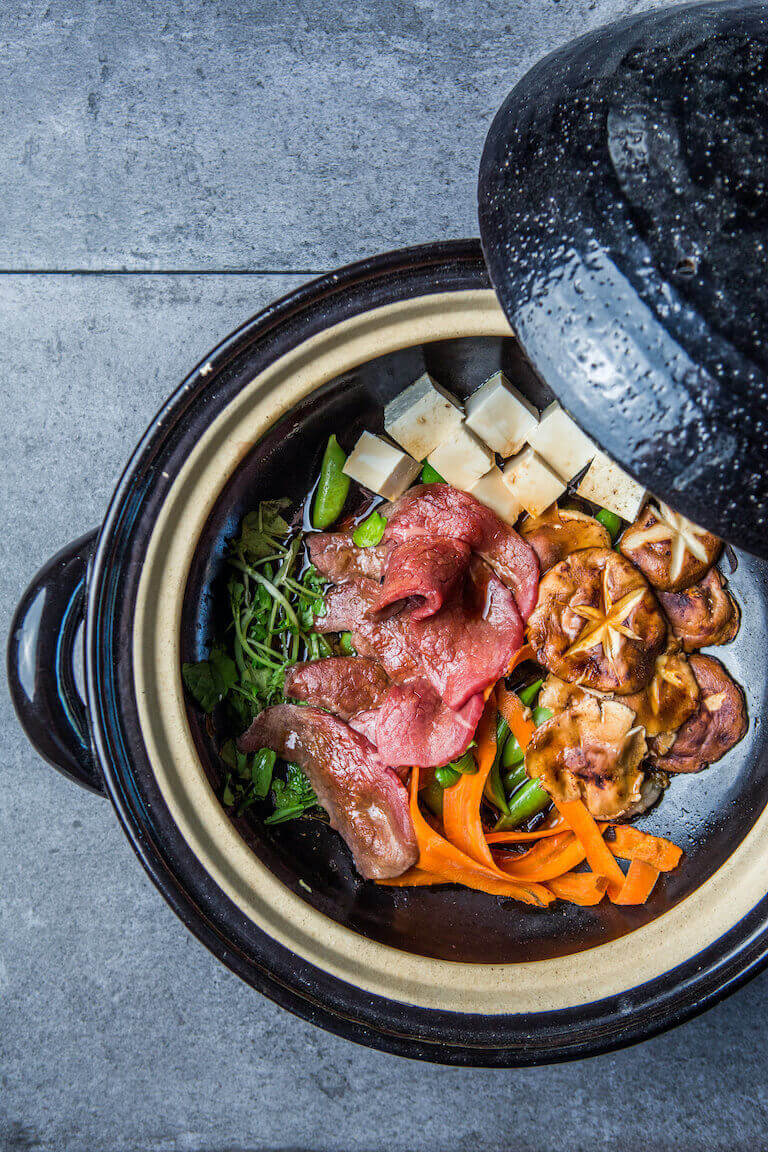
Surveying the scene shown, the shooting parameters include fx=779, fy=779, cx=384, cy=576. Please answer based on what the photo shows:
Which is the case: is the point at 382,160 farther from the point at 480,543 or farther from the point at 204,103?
the point at 480,543

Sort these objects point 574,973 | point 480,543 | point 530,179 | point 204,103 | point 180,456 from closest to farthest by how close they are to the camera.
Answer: point 530,179 < point 180,456 < point 574,973 < point 480,543 < point 204,103

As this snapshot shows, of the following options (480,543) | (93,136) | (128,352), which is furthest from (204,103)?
(480,543)

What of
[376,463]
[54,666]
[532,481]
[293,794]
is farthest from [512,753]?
[54,666]

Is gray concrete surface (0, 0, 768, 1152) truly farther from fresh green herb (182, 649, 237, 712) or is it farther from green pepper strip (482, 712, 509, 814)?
green pepper strip (482, 712, 509, 814)

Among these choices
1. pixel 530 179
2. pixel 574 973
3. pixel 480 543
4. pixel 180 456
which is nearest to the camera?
pixel 530 179

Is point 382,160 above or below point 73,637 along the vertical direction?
above

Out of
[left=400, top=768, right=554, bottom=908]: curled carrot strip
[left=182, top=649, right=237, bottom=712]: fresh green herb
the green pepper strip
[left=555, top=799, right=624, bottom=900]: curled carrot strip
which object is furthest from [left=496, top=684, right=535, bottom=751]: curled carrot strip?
[left=182, top=649, right=237, bottom=712]: fresh green herb

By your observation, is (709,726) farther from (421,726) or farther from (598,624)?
(421,726)
